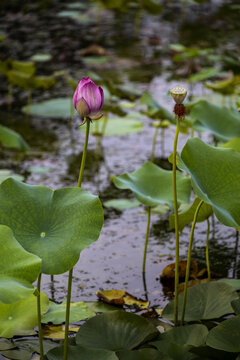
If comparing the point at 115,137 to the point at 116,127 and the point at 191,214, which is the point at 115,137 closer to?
the point at 116,127

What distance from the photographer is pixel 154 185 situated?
1.75 metres

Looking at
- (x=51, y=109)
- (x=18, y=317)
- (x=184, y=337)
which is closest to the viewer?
(x=184, y=337)

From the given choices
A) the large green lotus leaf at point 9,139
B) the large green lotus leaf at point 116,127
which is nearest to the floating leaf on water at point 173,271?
the large green lotus leaf at point 9,139

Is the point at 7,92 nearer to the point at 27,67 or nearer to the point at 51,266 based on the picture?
the point at 27,67

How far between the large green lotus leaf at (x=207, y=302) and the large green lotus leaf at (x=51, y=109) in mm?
1886

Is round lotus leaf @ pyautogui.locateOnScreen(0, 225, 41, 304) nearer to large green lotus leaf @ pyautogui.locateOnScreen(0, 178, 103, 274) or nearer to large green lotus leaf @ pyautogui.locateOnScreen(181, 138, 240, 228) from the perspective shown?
large green lotus leaf @ pyautogui.locateOnScreen(0, 178, 103, 274)

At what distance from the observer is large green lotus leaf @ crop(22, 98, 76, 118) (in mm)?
3254

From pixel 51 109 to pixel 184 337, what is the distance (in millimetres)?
2145

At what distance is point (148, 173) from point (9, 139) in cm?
69

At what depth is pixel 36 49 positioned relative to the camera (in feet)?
14.4

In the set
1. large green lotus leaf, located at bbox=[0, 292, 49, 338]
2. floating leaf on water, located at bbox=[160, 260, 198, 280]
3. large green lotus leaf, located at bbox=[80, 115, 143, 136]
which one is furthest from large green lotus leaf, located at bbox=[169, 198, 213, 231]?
large green lotus leaf, located at bbox=[80, 115, 143, 136]

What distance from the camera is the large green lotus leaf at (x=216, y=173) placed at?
4.53ft

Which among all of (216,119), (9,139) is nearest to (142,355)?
(216,119)

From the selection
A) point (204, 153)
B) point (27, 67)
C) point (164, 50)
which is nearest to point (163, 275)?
point (204, 153)
